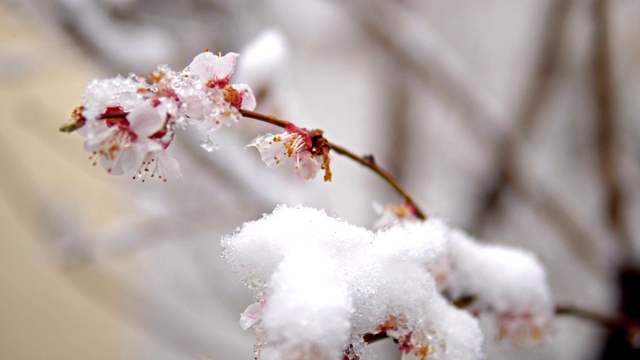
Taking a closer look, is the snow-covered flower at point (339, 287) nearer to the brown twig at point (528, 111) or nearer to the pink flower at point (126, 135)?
the pink flower at point (126, 135)

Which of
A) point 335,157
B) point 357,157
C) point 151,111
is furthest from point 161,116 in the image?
point 335,157

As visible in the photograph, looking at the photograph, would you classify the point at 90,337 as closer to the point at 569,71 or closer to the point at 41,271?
the point at 41,271

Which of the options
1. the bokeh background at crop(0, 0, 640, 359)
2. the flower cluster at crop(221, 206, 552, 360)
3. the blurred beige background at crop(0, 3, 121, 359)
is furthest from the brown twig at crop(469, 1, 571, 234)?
the blurred beige background at crop(0, 3, 121, 359)

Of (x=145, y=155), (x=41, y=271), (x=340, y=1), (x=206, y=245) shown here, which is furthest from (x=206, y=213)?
(x=41, y=271)

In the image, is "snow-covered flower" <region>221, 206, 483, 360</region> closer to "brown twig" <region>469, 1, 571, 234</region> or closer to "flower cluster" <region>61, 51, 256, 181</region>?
"flower cluster" <region>61, 51, 256, 181</region>

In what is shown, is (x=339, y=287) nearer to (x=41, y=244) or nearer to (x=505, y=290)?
(x=505, y=290)
